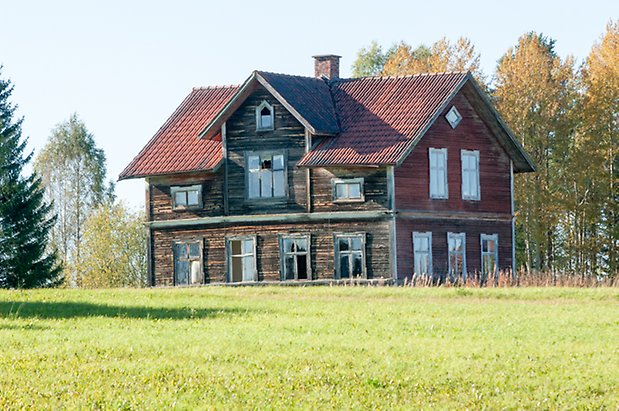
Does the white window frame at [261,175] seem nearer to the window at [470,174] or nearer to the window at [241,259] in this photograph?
the window at [241,259]

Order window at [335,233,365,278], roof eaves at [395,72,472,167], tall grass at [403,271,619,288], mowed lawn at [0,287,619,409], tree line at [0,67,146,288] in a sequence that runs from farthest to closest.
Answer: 1. tree line at [0,67,146,288]
2. window at [335,233,365,278]
3. roof eaves at [395,72,472,167]
4. tall grass at [403,271,619,288]
5. mowed lawn at [0,287,619,409]

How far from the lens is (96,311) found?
37.6 m

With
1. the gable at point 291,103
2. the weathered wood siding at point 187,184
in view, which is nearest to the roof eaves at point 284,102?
the gable at point 291,103

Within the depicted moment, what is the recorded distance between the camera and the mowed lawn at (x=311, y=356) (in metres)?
21.9

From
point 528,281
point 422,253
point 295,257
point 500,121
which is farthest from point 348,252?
point 500,121

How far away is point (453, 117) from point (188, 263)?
12033mm

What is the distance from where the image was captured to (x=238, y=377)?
23328 mm

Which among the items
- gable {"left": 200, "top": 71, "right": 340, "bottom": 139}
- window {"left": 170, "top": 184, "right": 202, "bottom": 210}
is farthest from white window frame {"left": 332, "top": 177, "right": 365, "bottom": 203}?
window {"left": 170, "top": 184, "right": 202, "bottom": 210}

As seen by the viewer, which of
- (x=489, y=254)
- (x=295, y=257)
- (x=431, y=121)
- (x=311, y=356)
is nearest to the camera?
(x=311, y=356)

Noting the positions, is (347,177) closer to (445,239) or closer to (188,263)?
(445,239)

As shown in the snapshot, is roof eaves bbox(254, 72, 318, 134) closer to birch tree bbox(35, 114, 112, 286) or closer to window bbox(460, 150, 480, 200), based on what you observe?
window bbox(460, 150, 480, 200)

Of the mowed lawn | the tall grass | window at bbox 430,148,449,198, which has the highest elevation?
window at bbox 430,148,449,198

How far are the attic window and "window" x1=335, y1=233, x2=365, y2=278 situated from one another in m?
5.98

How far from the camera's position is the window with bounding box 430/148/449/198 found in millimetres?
53938
